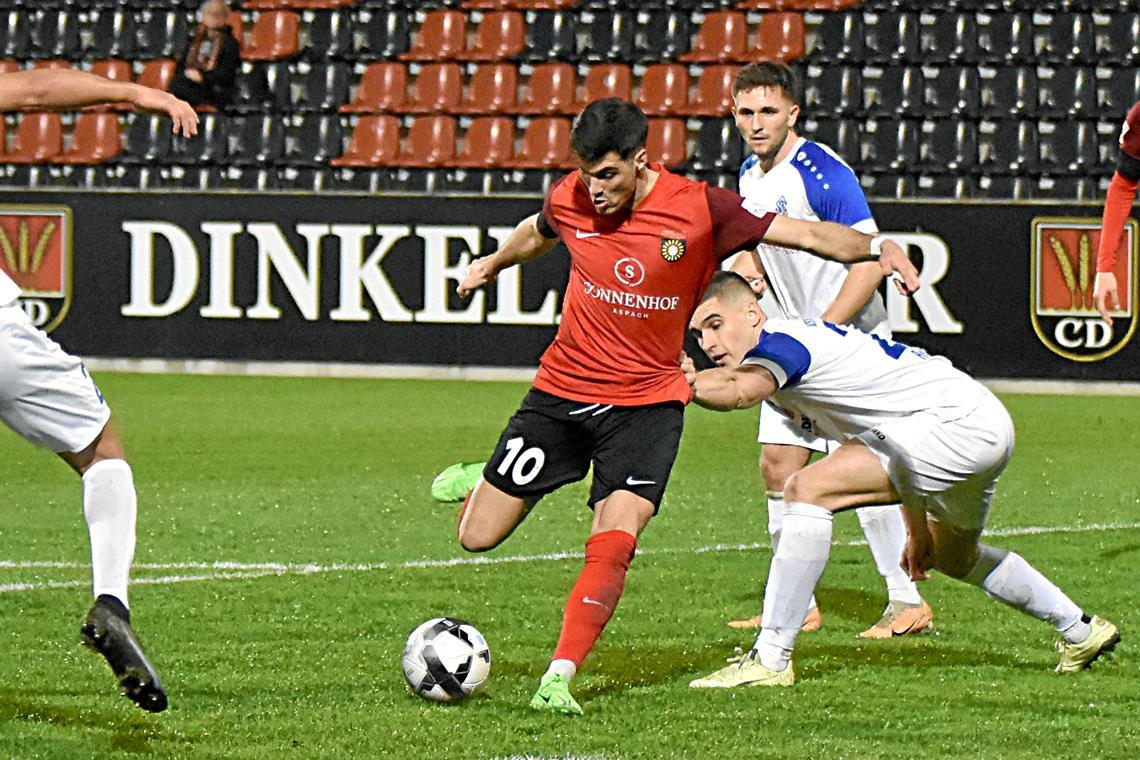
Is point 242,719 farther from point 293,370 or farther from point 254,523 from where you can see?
point 293,370

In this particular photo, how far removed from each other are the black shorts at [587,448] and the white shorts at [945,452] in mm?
574

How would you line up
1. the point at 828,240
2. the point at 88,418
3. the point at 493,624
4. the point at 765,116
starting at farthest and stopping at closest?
the point at 493,624, the point at 765,116, the point at 828,240, the point at 88,418

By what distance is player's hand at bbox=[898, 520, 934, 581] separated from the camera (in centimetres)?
557

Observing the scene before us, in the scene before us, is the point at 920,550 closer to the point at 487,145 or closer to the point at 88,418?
the point at 88,418

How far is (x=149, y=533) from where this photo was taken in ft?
27.4

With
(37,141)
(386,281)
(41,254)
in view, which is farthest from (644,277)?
(37,141)

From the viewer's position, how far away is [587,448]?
5570 mm

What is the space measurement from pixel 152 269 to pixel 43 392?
37.0ft

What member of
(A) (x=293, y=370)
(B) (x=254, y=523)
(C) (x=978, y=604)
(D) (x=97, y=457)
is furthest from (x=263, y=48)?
(D) (x=97, y=457)

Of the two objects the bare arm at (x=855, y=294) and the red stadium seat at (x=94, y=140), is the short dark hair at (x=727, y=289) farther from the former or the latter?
the red stadium seat at (x=94, y=140)

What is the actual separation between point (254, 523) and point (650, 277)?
379 centimetres

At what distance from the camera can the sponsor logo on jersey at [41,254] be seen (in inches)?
615

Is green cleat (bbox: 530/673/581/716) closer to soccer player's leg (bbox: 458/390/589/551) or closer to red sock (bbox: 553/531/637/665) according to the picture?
red sock (bbox: 553/531/637/665)

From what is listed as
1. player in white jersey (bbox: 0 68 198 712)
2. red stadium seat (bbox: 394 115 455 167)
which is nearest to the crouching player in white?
player in white jersey (bbox: 0 68 198 712)
